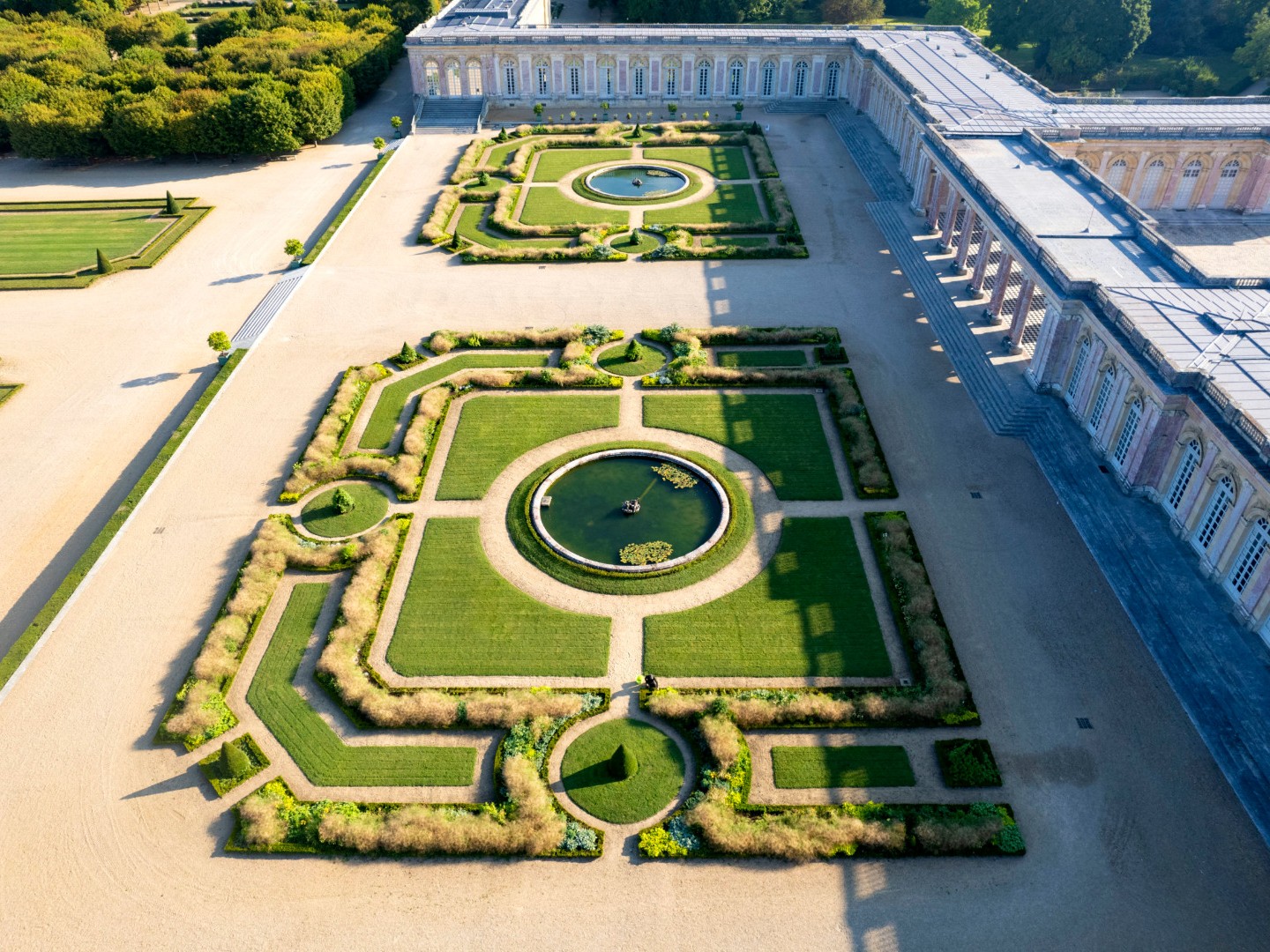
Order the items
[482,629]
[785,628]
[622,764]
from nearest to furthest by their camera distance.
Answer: [622,764] < [785,628] < [482,629]

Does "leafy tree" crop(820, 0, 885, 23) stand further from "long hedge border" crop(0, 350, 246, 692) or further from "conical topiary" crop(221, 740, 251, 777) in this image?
"conical topiary" crop(221, 740, 251, 777)

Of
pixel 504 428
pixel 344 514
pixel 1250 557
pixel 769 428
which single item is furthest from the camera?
pixel 504 428

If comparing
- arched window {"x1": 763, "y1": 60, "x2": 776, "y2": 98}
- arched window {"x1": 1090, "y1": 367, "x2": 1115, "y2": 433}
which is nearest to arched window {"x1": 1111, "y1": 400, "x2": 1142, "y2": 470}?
arched window {"x1": 1090, "y1": 367, "x2": 1115, "y2": 433}

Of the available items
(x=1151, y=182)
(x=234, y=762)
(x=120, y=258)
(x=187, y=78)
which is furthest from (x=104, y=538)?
(x=1151, y=182)

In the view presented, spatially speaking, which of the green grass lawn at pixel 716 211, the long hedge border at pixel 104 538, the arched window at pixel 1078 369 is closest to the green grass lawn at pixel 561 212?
the green grass lawn at pixel 716 211

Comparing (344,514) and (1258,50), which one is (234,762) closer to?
(344,514)

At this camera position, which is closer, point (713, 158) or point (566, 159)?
point (713, 158)
